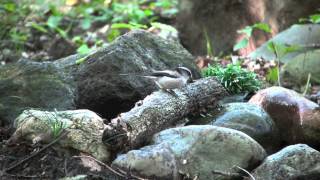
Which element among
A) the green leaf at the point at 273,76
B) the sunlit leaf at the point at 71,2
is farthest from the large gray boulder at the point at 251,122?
the sunlit leaf at the point at 71,2

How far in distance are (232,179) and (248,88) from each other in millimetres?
2380

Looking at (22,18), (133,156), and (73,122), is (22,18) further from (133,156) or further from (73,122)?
(133,156)

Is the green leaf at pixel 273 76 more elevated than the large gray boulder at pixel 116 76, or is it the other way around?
the large gray boulder at pixel 116 76

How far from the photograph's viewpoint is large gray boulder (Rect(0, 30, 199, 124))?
5.57 metres

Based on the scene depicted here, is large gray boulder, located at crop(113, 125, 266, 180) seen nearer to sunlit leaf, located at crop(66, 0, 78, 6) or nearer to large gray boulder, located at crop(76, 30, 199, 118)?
large gray boulder, located at crop(76, 30, 199, 118)

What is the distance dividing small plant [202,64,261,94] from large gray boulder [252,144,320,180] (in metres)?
2.04

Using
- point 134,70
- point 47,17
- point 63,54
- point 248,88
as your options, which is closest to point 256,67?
point 248,88

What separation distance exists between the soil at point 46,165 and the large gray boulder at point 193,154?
0.20 meters

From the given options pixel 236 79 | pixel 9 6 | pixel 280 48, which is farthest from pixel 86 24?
pixel 236 79

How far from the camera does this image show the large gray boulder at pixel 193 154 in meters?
4.06

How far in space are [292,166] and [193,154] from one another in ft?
2.64

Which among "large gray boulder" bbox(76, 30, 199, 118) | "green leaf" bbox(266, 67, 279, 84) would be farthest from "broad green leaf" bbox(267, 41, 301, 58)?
"large gray boulder" bbox(76, 30, 199, 118)

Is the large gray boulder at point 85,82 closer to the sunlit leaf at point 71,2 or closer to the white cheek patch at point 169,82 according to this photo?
the white cheek patch at point 169,82

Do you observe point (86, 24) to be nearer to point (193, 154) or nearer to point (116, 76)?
point (116, 76)
